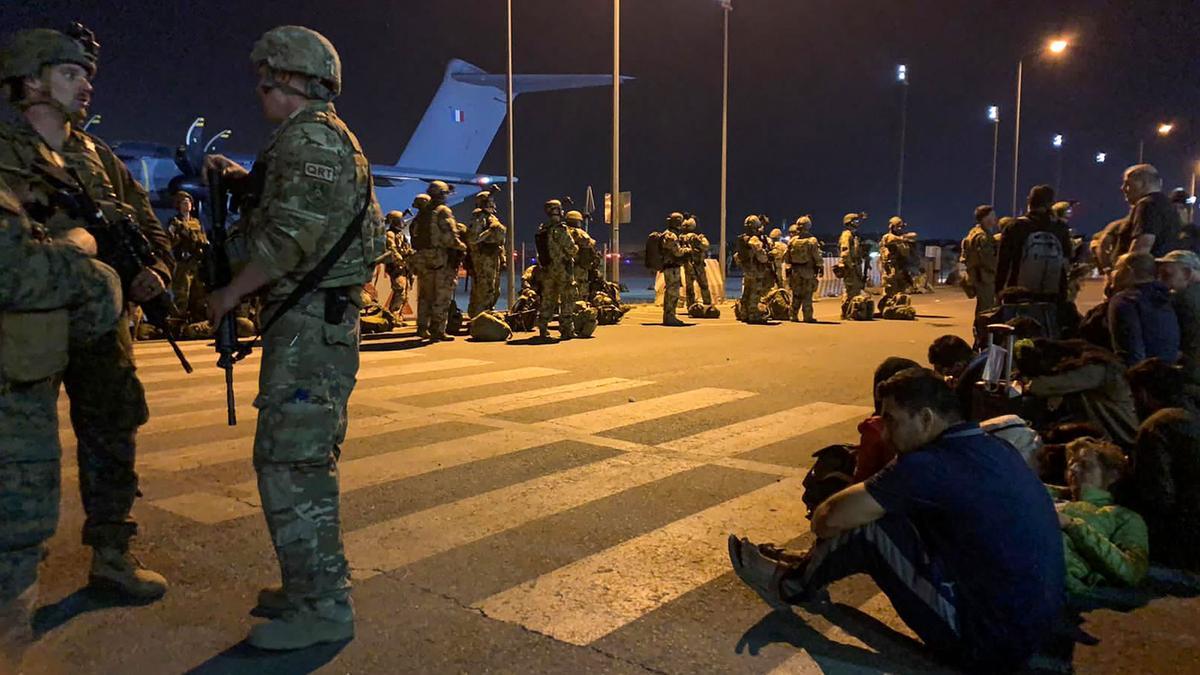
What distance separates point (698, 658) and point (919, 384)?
1252 mm

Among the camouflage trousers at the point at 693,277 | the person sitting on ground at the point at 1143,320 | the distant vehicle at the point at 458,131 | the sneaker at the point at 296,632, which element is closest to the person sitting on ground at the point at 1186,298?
the person sitting on ground at the point at 1143,320

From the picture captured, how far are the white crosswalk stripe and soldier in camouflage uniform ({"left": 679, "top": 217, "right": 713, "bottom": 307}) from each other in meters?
13.5

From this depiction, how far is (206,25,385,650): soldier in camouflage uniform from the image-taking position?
305 centimetres

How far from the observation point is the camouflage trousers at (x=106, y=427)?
3498 millimetres

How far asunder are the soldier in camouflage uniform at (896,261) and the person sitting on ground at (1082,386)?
575 inches

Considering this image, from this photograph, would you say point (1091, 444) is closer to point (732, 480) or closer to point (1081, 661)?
point (1081, 661)

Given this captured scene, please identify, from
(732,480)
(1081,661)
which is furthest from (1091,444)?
(732,480)

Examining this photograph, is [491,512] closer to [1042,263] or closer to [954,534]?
[954,534]

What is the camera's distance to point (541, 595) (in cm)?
373

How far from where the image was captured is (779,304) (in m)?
18.2

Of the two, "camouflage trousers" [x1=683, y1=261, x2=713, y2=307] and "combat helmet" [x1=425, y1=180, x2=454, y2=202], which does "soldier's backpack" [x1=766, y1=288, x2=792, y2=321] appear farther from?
"combat helmet" [x1=425, y1=180, x2=454, y2=202]

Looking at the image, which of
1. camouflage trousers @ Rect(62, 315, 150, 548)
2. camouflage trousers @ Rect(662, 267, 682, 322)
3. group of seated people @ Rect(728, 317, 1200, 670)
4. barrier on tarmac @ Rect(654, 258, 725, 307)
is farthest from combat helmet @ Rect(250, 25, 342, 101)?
barrier on tarmac @ Rect(654, 258, 725, 307)

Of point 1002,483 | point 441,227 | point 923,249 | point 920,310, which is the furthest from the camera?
point 923,249

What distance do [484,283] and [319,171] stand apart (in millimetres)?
12222
